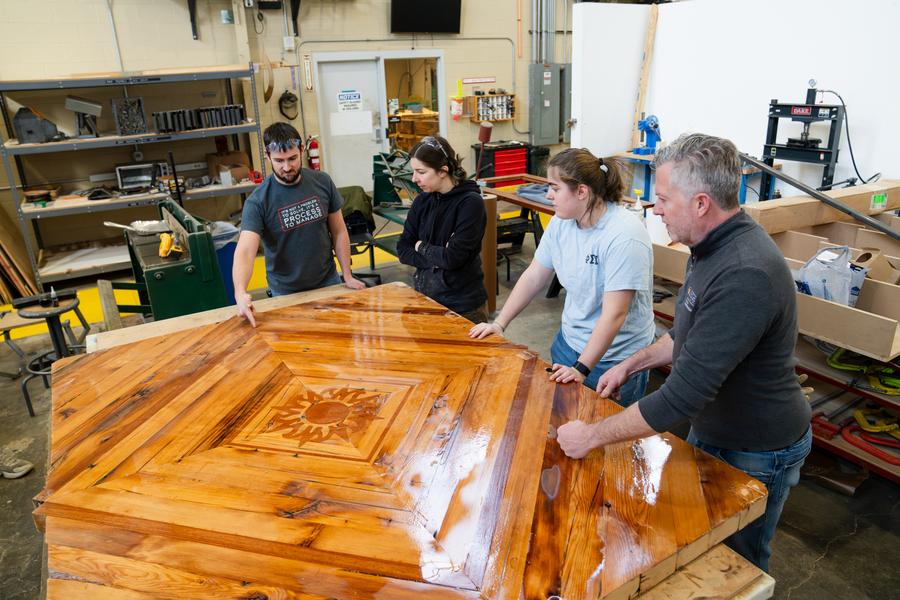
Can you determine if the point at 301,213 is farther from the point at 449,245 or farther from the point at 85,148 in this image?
the point at 85,148

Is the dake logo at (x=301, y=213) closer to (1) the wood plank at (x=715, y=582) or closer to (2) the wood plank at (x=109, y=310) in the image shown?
(2) the wood plank at (x=109, y=310)

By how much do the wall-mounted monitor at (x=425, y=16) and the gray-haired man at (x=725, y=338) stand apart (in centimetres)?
662

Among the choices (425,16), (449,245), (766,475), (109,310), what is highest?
(425,16)

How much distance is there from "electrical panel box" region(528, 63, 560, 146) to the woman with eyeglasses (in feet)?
20.3

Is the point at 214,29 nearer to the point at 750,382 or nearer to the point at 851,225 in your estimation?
the point at 851,225

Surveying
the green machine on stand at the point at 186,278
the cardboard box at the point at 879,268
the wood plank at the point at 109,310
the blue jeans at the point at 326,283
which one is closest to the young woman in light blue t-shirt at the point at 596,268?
the blue jeans at the point at 326,283

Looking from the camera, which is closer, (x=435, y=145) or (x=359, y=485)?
(x=359, y=485)

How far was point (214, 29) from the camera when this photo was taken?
6434 mm

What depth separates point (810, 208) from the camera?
11.7 feet

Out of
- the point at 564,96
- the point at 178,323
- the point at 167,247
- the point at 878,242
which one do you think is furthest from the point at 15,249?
the point at 878,242

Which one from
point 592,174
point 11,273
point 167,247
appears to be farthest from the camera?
point 11,273

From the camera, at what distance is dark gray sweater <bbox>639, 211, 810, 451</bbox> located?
1282 millimetres

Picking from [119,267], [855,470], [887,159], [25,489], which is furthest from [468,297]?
[119,267]

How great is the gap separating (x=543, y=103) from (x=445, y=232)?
21.0 ft
